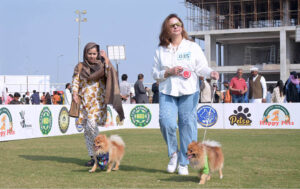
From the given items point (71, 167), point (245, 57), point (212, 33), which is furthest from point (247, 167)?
point (245, 57)

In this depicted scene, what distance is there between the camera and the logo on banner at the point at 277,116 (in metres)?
19.0

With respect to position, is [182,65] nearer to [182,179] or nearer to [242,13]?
[182,179]

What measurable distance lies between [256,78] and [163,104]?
12.1m

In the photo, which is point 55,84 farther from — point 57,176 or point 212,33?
point 57,176

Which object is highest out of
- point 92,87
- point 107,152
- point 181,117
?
point 92,87

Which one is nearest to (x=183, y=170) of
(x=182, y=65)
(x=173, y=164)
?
(x=173, y=164)

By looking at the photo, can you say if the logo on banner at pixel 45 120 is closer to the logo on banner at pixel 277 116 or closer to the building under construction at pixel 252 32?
the logo on banner at pixel 277 116

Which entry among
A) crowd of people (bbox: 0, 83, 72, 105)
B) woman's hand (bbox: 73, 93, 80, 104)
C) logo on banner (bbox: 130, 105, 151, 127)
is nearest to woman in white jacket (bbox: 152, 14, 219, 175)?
woman's hand (bbox: 73, 93, 80, 104)

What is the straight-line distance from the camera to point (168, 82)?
7.24 metres

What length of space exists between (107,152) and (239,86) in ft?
41.7

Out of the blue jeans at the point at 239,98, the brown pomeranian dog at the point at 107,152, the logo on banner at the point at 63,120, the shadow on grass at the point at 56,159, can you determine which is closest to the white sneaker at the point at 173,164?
the brown pomeranian dog at the point at 107,152

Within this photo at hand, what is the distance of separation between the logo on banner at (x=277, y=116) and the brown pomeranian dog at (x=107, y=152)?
1226cm

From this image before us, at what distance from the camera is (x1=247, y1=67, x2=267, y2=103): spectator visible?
61.1 ft

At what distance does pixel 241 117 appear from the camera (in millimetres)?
19641
